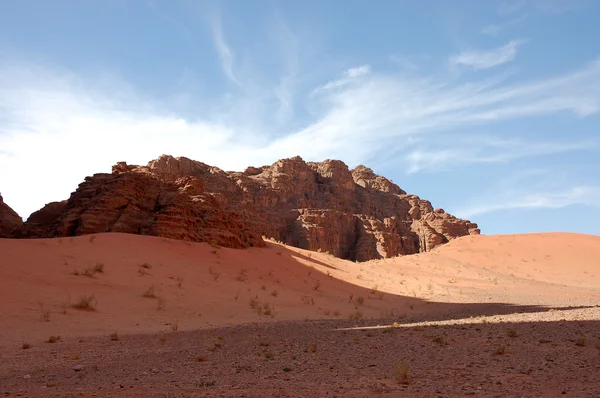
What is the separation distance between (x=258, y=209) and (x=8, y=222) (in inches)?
1710

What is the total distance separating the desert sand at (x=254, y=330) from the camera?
571 cm

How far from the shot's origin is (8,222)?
25469mm

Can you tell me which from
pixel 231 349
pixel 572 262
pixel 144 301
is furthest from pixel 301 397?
pixel 572 262

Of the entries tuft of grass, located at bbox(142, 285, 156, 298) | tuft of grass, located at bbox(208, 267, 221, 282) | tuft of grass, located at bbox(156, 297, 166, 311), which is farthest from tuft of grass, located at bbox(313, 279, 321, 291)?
tuft of grass, located at bbox(156, 297, 166, 311)

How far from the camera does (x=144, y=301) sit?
1462 cm

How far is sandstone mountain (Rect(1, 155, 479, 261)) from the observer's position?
78.0 feet

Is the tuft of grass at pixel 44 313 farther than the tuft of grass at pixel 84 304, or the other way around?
the tuft of grass at pixel 84 304

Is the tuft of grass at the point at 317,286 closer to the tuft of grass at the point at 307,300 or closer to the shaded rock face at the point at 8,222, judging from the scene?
the tuft of grass at the point at 307,300

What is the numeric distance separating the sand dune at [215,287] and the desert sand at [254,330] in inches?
3.1

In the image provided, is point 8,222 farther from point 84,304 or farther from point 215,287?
point 84,304

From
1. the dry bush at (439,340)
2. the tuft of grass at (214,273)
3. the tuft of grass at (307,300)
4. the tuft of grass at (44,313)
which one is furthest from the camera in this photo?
the tuft of grass at (214,273)

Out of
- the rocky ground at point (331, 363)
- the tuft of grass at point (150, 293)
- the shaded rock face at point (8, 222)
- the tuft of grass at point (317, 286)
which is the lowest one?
the rocky ground at point (331, 363)

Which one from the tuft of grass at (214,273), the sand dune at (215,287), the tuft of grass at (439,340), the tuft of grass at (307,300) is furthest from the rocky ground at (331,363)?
the tuft of grass at (214,273)

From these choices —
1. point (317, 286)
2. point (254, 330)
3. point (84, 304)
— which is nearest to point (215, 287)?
point (317, 286)
